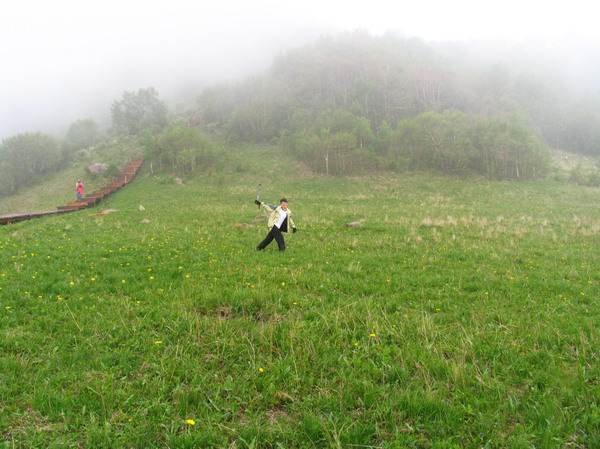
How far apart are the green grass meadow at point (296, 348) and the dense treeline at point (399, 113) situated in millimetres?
41545

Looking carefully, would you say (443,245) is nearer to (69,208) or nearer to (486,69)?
(69,208)

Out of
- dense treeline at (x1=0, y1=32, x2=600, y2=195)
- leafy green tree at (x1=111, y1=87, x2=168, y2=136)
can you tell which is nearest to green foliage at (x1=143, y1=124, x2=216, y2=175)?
dense treeline at (x1=0, y1=32, x2=600, y2=195)

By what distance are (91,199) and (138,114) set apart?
62.4 metres

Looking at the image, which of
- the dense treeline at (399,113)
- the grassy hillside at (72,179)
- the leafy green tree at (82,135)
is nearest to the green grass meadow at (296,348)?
the grassy hillside at (72,179)

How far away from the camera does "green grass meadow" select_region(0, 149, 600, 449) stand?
3236mm

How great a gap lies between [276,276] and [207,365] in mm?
3965

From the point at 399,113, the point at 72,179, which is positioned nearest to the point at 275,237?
the point at 72,179

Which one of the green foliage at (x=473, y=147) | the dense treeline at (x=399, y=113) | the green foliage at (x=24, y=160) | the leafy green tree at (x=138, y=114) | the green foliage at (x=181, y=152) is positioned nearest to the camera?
the green foliage at (x=473, y=147)

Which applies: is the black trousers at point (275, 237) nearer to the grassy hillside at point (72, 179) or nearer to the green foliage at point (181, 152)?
the grassy hillside at point (72, 179)

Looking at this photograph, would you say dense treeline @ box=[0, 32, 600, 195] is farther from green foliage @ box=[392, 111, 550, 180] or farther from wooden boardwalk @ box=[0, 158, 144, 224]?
wooden boardwalk @ box=[0, 158, 144, 224]

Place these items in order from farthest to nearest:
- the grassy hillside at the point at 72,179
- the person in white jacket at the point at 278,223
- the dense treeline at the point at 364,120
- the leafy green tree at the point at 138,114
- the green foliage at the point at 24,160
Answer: the leafy green tree at the point at 138,114 → the green foliage at the point at 24,160 → the dense treeline at the point at 364,120 → the grassy hillside at the point at 72,179 → the person in white jacket at the point at 278,223

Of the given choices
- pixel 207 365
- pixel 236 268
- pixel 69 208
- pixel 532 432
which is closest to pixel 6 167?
pixel 69 208

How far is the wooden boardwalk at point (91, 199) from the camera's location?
61.2 feet

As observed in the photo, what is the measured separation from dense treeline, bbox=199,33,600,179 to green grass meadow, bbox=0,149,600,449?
136 ft
